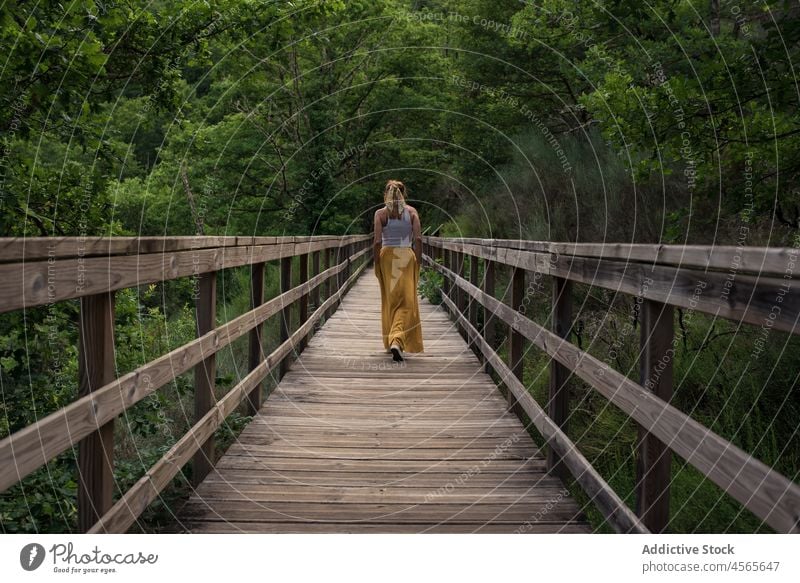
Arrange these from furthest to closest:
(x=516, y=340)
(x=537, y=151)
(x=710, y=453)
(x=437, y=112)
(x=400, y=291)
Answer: (x=437, y=112)
(x=537, y=151)
(x=400, y=291)
(x=516, y=340)
(x=710, y=453)

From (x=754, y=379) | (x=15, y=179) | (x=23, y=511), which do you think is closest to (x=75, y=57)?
(x=15, y=179)

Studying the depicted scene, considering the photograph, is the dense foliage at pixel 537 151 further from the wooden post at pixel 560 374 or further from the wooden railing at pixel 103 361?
the wooden railing at pixel 103 361

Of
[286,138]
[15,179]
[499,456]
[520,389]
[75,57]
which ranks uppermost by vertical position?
[286,138]

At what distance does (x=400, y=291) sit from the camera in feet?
28.9

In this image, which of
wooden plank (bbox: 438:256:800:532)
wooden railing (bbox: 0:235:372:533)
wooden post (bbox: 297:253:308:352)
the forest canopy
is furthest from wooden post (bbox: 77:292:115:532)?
wooden post (bbox: 297:253:308:352)

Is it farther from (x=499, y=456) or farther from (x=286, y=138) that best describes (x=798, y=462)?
(x=286, y=138)

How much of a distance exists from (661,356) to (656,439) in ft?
1.02

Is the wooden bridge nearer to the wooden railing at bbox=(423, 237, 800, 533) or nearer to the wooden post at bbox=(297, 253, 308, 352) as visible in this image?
the wooden railing at bbox=(423, 237, 800, 533)

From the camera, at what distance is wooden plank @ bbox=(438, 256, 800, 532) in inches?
73.2

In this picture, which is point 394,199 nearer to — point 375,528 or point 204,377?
point 204,377

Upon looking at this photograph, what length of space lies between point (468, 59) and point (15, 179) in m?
16.0

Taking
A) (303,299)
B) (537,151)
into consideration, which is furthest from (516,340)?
(537,151)

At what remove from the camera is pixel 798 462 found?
3.97 m

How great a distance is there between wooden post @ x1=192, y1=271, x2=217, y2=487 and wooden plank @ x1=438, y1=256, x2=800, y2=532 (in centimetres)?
204
